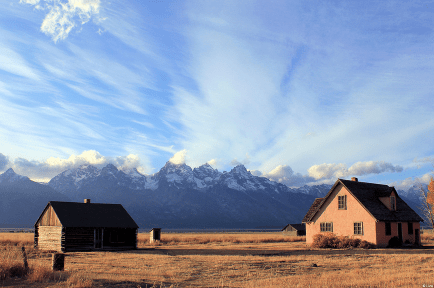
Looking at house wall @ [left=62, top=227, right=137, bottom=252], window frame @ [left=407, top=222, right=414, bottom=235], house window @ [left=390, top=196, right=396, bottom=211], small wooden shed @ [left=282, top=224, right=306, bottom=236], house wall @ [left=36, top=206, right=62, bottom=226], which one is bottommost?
small wooden shed @ [left=282, top=224, right=306, bottom=236]

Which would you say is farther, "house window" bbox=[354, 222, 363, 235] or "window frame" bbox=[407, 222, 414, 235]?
"window frame" bbox=[407, 222, 414, 235]

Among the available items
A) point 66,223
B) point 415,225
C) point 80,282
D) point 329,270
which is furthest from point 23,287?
point 415,225

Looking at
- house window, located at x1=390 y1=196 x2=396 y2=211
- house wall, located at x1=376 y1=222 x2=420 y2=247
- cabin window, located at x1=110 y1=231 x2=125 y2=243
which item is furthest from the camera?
house window, located at x1=390 y1=196 x2=396 y2=211

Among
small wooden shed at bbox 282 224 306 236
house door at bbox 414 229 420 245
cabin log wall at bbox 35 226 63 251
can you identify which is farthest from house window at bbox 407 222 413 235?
cabin log wall at bbox 35 226 63 251

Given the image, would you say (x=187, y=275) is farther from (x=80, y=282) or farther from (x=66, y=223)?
(x=66, y=223)

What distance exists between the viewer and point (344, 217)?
146 feet

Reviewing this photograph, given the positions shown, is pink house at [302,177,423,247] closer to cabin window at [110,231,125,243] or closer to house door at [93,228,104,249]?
cabin window at [110,231,125,243]

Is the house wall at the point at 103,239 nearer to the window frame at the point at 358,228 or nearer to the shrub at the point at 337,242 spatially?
the shrub at the point at 337,242

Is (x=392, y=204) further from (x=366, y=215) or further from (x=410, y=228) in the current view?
(x=366, y=215)

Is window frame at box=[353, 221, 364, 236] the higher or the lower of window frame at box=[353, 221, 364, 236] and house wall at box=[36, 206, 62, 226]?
the lower

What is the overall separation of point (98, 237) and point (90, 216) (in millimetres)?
2745

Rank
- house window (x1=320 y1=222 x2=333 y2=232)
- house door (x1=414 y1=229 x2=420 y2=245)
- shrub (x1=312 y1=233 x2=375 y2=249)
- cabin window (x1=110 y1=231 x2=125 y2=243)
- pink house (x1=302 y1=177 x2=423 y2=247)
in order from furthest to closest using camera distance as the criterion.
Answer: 1. house window (x1=320 y1=222 x2=333 y2=232)
2. house door (x1=414 y1=229 x2=420 y2=245)
3. cabin window (x1=110 y1=231 x2=125 y2=243)
4. pink house (x1=302 y1=177 x2=423 y2=247)
5. shrub (x1=312 y1=233 x2=375 y2=249)

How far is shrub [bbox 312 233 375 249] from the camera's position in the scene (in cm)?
4034

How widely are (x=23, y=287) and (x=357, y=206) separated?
3700cm
